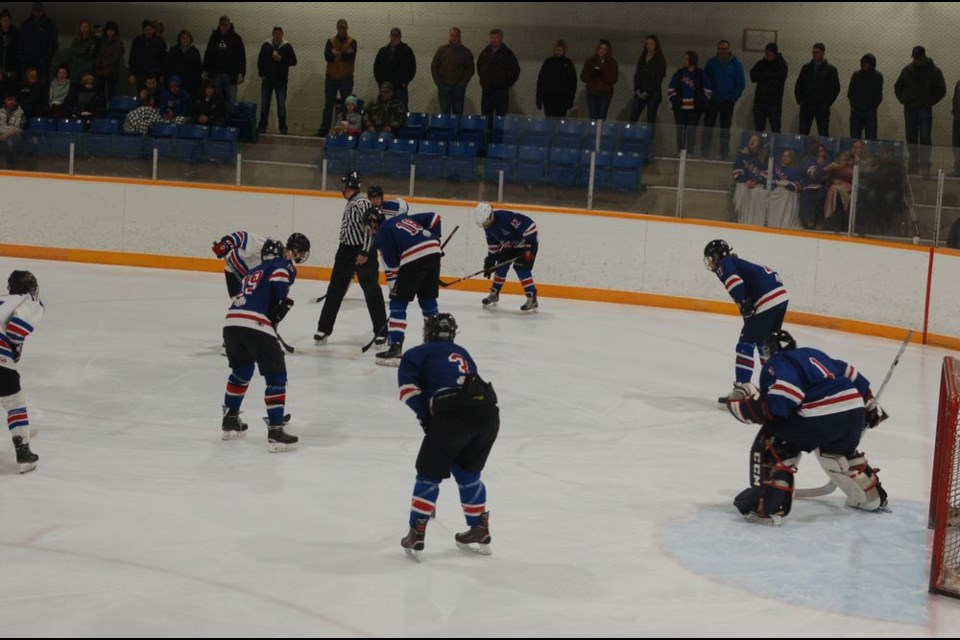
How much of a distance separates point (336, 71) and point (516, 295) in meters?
4.44

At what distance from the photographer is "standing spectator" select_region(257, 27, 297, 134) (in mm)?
15766

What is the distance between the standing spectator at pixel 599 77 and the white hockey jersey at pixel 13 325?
32.4 ft

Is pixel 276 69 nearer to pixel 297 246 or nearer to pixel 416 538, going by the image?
pixel 297 246

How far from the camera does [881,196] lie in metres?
11.6

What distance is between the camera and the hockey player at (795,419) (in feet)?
18.9

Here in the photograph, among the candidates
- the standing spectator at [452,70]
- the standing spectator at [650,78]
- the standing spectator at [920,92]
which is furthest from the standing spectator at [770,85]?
the standing spectator at [452,70]

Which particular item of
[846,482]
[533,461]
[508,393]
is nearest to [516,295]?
[508,393]

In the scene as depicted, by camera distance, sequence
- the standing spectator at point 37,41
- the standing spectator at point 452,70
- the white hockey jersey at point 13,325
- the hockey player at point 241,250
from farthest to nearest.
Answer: the standing spectator at point 37,41 < the standing spectator at point 452,70 < the hockey player at point 241,250 < the white hockey jersey at point 13,325

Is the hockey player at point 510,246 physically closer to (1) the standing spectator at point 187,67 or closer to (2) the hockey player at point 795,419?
(1) the standing spectator at point 187,67

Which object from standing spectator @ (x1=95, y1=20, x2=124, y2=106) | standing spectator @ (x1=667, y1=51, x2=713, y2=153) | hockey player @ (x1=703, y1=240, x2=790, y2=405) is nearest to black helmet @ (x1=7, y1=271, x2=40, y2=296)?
hockey player @ (x1=703, y1=240, x2=790, y2=405)

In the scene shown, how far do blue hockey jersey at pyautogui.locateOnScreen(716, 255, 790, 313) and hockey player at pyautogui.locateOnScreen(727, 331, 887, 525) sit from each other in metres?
2.04

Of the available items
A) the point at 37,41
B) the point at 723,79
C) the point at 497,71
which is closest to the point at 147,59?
the point at 37,41

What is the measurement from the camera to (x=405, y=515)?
19.2ft

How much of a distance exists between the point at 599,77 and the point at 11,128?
6704 millimetres
